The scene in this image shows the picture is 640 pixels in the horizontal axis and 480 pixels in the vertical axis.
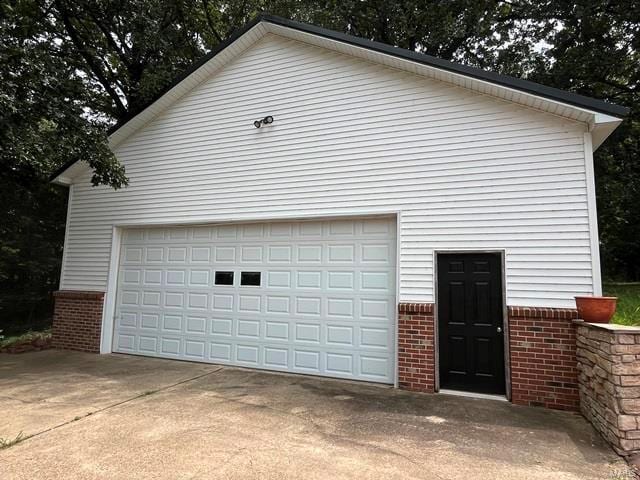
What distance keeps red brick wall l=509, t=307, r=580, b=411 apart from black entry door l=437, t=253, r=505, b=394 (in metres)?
0.20

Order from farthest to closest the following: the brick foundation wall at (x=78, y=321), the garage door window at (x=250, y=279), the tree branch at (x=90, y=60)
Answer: the tree branch at (x=90, y=60)
the brick foundation wall at (x=78, y=321)
the garage door window at (x=250, y=279)

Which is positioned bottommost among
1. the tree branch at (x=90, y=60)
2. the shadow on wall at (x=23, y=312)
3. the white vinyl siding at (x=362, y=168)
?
the shadow on wall at (x=23, y=312)

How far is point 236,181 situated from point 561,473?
238 inches

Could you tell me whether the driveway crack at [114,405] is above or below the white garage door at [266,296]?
below

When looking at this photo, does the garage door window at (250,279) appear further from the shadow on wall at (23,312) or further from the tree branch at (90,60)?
the shadow on wall at (23,312)

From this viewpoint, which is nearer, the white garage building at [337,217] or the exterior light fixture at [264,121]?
the white garage building at [337,217]

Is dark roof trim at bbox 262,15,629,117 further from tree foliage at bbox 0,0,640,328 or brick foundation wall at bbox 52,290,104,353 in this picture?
brick foundation wall at bbox 52,290,104,353

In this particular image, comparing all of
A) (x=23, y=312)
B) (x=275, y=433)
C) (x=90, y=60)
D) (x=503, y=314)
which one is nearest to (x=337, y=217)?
(x=503, y=314)

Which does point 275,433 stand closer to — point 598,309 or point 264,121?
point 598,309

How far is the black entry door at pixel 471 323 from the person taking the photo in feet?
17.0

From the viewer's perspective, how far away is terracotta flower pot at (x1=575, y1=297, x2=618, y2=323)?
4.31 m

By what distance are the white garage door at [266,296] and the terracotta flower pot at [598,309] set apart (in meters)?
2.41

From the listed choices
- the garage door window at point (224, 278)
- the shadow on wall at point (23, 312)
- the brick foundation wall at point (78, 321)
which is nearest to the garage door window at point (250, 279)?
the garage door window at point (224, 278)

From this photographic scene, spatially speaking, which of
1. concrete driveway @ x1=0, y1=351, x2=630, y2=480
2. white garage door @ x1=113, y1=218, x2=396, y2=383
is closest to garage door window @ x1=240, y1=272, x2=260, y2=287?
white garage door @ x1=113, y1=218, x2=396, y2=383
